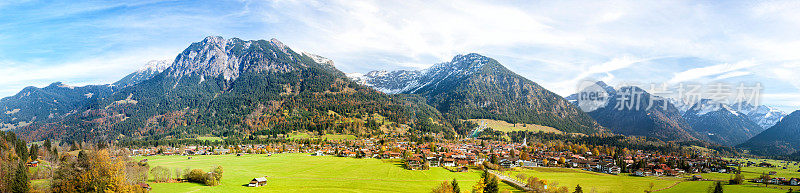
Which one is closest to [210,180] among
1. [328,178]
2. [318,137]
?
[328,178]

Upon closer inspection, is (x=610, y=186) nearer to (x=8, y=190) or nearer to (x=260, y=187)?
(x=260, y=187)

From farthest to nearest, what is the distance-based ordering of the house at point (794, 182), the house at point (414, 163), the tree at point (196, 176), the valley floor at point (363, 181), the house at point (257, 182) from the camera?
the house at point (414, 163) → the house at point (794, 182) → the tree at point (196, 176) → the house at point (257, 182) → the valley floor at point (363, 181)

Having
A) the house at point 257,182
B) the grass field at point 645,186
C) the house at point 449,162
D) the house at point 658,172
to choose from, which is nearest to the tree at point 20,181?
the house at point 257,182

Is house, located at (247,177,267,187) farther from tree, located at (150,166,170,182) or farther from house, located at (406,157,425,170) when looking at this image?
house, located at (406,157,425,170)

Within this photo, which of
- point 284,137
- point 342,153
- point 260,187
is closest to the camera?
point 260,187

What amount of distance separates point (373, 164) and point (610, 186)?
176 ft

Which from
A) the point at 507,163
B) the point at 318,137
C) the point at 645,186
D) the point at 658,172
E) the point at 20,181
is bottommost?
the point at 645,186

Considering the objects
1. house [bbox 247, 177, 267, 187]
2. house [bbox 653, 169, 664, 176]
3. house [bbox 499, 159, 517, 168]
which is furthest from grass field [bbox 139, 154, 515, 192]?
house [bbox 653, 169, 664, 176]

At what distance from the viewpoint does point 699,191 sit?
63.7m

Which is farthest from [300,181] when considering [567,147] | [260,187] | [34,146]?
[567,147]

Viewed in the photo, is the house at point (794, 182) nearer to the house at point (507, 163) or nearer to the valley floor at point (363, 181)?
the valley floor at point (363, 181)

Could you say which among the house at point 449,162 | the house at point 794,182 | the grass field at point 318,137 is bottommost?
the house at point 449,162

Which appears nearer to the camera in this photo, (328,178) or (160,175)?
(160,175)

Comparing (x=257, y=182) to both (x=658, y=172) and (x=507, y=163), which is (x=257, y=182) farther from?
(x=658, y=172)
